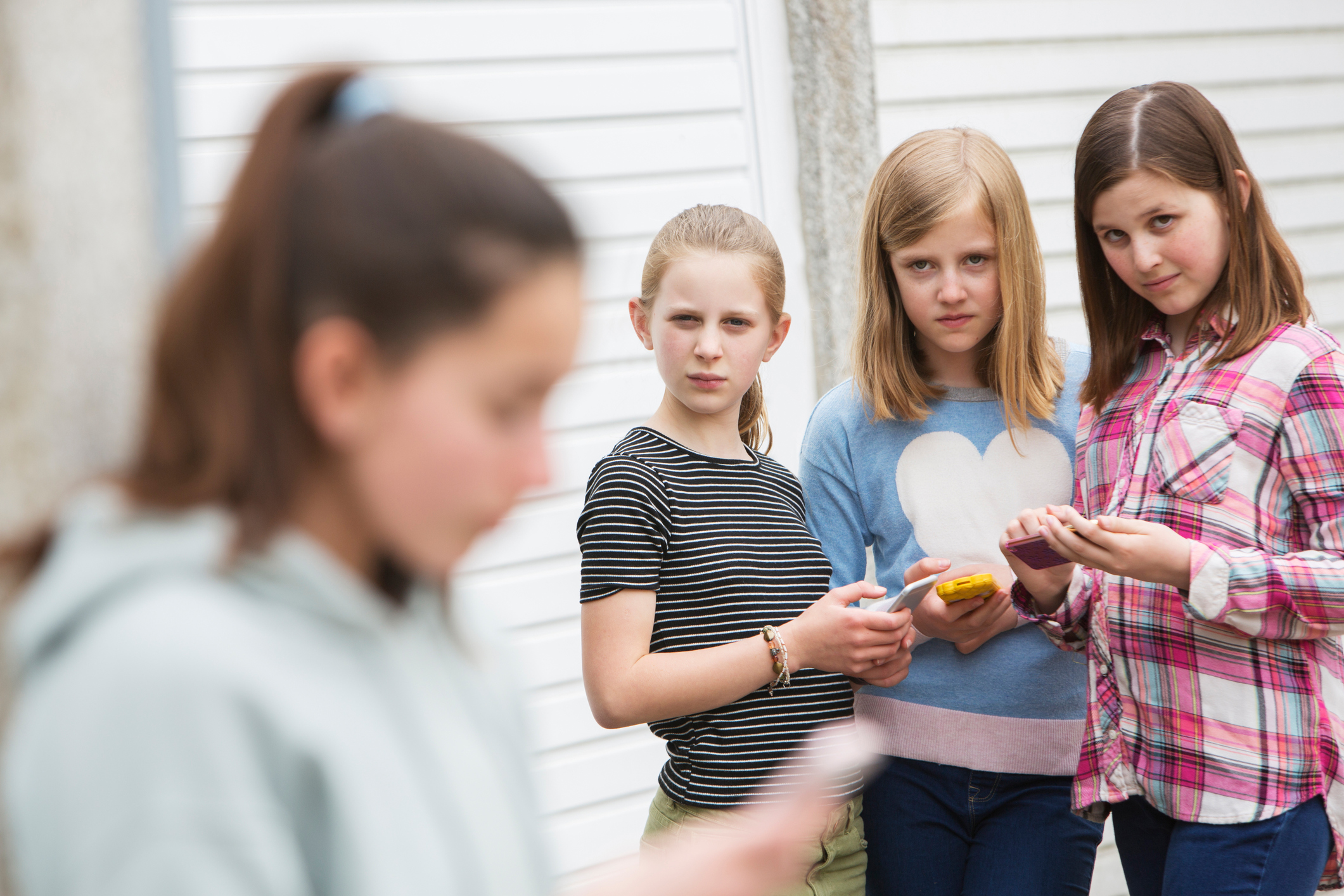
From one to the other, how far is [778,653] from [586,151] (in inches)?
72.5

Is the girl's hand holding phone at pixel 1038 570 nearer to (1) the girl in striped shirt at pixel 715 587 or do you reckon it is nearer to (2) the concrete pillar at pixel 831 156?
(1) the girl in striped shirt at pixel 715 587

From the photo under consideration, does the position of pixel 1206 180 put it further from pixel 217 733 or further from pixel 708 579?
pixel 217 733

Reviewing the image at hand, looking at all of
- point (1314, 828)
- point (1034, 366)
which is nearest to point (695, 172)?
point (1034, 366)

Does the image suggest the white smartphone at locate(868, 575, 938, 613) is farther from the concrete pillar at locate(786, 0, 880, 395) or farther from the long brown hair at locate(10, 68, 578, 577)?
the concrete pillar at locate(786, 0, 880, 395)

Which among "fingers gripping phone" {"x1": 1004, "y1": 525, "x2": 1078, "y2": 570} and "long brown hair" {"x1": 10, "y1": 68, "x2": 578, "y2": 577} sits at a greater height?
"long brown hair" {"x1": 10, "y1": 68, "x2": 578, "y2": 577}

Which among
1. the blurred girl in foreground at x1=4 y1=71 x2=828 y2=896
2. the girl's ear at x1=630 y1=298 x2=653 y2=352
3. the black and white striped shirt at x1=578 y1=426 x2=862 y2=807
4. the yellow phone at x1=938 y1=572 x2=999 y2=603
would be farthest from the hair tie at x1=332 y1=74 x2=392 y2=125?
the yellow phone at x1=938 y1=572 x2=999 y2=603

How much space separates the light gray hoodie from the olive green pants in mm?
1125

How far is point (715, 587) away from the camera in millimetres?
1965

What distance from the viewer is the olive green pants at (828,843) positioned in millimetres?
1938

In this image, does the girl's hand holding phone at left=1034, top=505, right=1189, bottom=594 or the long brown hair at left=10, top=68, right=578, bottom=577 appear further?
the girl's hand holding phone at left=1034, top=505, right=1189, bottom=594

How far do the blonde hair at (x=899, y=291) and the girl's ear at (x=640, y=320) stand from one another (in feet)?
1.55

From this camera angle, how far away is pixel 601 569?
6.18ft

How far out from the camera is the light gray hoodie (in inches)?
25.7

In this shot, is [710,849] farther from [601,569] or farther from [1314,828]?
[1314,828]
